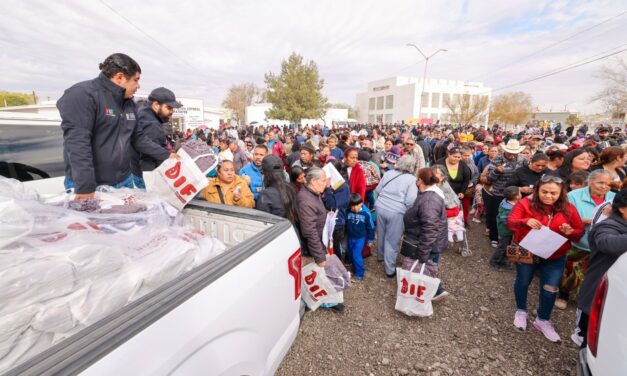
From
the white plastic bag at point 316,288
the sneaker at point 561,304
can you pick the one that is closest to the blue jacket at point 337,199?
the white plastic bag at point 316,288

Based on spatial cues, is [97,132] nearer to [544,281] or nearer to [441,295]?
[441,295]

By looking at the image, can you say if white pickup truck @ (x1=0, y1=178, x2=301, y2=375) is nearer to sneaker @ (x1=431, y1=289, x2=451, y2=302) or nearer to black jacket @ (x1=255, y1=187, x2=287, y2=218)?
black jacket @ (x1=255, y1=187, x2=287, y2=218)

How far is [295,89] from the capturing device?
35406 millimetres

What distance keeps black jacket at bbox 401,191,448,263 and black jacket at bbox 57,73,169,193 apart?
307 centimetres

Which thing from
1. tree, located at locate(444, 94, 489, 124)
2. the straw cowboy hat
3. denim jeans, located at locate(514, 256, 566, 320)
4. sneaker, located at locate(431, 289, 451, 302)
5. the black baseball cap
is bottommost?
sneaker, located at locate(431, 289, 451, 302)

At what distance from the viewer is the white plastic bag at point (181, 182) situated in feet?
7.91

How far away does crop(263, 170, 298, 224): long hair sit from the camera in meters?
3.36

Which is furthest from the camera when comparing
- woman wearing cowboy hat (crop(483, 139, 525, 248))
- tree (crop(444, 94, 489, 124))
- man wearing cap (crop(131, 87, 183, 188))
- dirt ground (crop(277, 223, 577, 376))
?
tree (crop(444, 94, 489, 124))

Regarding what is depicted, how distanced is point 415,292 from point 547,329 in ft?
4.53

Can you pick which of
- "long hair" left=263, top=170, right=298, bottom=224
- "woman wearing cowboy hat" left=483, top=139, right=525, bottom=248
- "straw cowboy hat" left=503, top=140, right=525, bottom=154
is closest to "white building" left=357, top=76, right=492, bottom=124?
"straw cowboy hat" left=503, top=140, right=525, bottom=154

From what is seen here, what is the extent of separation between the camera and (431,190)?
352cm

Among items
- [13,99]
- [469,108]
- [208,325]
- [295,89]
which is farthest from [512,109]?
[13,99]

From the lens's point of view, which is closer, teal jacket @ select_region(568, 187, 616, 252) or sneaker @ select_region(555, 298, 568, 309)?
teal jacket @ select_region(568, 187, 616, 252)

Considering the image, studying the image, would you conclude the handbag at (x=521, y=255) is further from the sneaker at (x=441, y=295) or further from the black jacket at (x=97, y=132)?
the black jacket at (x=97, y=132)
